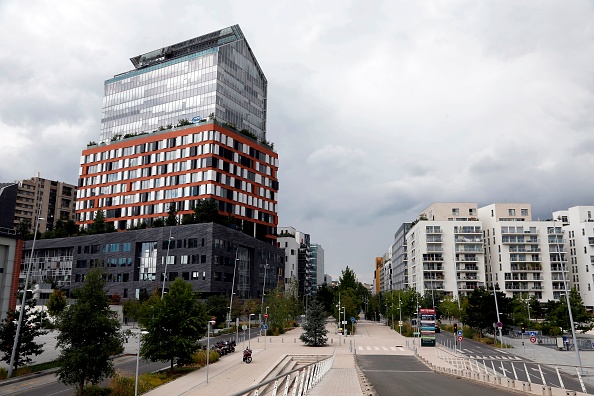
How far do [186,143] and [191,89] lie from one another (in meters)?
15.1

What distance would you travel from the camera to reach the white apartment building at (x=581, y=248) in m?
109

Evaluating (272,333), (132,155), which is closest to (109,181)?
(132,155)

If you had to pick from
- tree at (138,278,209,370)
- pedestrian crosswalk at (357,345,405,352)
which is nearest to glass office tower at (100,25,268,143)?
pedestrian crosswalk at (357,345,405,352)

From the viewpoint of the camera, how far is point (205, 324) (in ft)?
121

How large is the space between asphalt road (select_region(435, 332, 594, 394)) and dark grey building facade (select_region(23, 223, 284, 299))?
41.4 meters

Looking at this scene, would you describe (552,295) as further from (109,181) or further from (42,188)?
(42,188)

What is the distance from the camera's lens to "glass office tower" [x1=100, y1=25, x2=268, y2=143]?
10712cm

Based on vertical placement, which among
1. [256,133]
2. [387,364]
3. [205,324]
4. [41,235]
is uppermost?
[256,133]

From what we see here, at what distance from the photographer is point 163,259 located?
89.6m

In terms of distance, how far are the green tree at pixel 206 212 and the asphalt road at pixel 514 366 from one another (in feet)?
151

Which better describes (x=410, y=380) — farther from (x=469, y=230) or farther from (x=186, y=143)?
(x=469, y=230)

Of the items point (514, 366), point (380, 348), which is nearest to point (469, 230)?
point (380, 348)

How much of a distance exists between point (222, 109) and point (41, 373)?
3154 inches

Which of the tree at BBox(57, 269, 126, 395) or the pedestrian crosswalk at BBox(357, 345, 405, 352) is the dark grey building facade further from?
the tree at BBox(57, 269, 126, 395)
